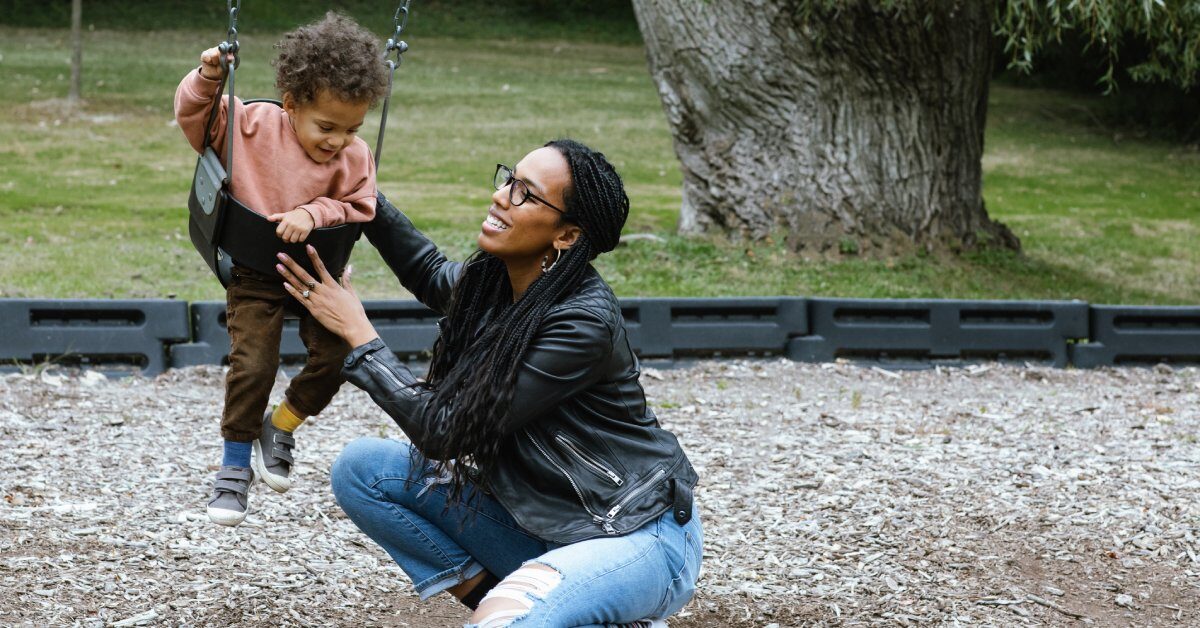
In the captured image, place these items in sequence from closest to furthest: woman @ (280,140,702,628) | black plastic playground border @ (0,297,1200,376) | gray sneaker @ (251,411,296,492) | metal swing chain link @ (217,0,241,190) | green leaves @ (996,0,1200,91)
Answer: woman @ (280,140,702,628) → metal swing chain link @ (217,0,241,190) → gray sneaker @ (251,411,296,492) → black plastic playground border @ (0,297,1200,376) → green leaves @ (996,0,1200,91)

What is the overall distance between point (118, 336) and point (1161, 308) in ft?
18.0

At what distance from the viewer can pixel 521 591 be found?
272 centimetres

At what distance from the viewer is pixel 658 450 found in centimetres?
294

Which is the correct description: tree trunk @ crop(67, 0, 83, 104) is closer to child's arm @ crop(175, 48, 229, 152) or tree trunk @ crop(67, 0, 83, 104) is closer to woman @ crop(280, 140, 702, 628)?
child's arm @ crop(175, 48, 229, 152)

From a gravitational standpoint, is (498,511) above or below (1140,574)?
above

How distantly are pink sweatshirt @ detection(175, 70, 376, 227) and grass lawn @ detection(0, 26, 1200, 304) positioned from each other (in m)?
4.67

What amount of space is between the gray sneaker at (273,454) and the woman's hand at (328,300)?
52 cm

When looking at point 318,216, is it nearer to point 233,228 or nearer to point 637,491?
point 233,228

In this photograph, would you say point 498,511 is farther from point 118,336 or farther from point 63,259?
point 63,259

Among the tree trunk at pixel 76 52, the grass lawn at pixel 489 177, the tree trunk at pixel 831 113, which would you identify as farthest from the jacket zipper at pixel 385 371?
the tree trunk at pixel 76 52

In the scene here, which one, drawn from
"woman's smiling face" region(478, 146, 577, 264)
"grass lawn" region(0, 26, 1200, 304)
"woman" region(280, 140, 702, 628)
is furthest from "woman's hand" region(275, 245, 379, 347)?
"grass lawn" region(0, 26, 1200, 304)

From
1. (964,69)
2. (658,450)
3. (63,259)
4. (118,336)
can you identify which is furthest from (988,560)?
(63,259)

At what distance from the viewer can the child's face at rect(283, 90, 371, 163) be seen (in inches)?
126

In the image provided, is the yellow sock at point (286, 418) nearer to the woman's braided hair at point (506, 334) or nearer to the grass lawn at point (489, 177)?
the woman's braided hair at point (506, 334)
